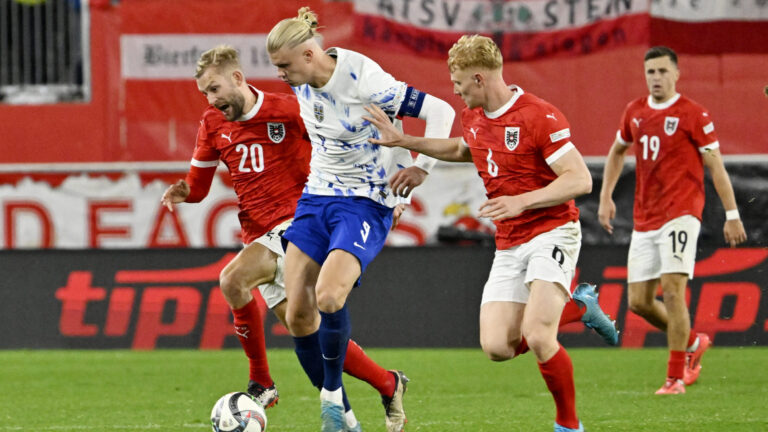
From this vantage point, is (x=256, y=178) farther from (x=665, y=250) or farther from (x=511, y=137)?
(x=665, y=250)

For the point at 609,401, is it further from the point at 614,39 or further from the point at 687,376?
the point at 614,39

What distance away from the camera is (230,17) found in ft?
39.8

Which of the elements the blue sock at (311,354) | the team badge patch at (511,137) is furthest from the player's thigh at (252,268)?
the team badge patch at (511,137)

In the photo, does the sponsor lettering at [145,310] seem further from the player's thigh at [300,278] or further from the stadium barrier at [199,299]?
the player's thigh at [300,278]

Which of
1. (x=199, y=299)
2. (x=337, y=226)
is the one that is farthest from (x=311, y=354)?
(x=199, y=299)

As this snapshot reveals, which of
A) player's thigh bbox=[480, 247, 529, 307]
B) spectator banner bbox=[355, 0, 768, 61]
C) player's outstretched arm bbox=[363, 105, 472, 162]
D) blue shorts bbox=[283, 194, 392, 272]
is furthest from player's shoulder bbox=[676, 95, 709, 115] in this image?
spectator banner bbox=[355, 0, 768, 61]

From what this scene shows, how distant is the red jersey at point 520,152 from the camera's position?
5504mm

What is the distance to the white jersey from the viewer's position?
5.89 m

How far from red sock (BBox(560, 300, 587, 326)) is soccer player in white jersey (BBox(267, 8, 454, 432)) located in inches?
36.6

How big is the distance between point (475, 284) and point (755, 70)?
12.1 ft

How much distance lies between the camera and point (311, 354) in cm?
602

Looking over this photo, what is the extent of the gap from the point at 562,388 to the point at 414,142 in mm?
1310

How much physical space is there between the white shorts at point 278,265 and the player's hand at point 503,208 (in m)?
2.05

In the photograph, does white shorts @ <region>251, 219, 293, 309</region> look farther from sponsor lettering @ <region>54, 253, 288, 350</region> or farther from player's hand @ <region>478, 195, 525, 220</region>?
sponsor lettering @ <region>54, 253, 288, 350</region>
